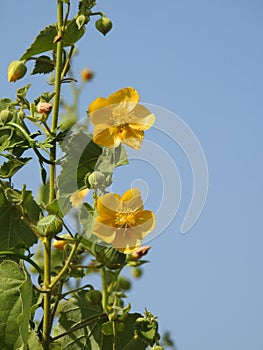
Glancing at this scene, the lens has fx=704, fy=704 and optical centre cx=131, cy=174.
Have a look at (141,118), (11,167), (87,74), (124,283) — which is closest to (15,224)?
(11,167)

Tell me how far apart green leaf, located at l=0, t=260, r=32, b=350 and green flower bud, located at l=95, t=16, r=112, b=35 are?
1.60 feet

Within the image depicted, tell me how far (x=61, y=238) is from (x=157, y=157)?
221 mm

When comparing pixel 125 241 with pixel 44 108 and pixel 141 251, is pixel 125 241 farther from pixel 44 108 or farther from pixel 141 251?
pixel 44 108

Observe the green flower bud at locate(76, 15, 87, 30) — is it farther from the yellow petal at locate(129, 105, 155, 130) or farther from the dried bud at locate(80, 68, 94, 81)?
the dried bud at locate(80, 68, 94, 81)

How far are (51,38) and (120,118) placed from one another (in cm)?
29

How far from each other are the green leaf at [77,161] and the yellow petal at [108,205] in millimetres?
86

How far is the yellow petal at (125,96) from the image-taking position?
3.99 ft

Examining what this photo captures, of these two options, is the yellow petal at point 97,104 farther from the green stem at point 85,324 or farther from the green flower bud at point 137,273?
the green flower bud at point 137,273

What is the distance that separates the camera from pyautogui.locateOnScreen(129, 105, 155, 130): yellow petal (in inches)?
48.2

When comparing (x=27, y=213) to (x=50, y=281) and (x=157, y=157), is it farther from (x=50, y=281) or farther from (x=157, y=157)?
(x=157, y=157)

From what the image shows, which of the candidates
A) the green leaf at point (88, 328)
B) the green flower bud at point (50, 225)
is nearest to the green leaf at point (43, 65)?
the green flower bud at point (50, 225)

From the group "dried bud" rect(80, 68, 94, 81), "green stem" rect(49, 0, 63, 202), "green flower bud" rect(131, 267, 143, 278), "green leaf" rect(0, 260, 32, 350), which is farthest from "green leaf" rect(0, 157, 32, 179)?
"dried bud" rect(80, 68, 94, 81)

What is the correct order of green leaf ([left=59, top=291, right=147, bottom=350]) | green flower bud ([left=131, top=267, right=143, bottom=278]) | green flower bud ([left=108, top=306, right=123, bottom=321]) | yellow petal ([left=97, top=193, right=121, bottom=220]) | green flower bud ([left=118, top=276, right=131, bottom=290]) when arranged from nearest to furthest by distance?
1. yellow petal ([left=97, top=193, right=121, bottom=220])
2. green flower bud ([left=108, top=306, right=123, bottom=321])
3. green leaf ([left=59, top=291, right=147, bottom=350])
4. green flower bud ([left=118, top=276, right=131, bottom=290])
5. green flower bud ([left=131, top=267, right=143, bottom=278])

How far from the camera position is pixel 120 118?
4.06ft
